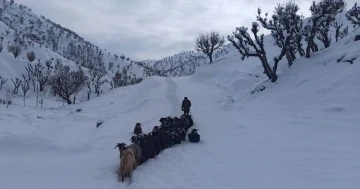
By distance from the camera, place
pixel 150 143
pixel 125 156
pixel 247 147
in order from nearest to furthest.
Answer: pixel 125 156
pixel 150 143
pixel 247 147

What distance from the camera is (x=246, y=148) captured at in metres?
11.6

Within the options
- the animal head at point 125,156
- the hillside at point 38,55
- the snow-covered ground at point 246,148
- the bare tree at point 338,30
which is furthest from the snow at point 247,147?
the hillside at point 38,55

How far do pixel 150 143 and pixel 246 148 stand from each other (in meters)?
3.84

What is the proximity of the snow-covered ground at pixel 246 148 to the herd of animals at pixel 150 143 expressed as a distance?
301 millimetres

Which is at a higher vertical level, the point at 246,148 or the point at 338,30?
the point at 338,30

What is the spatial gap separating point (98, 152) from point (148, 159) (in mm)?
2754

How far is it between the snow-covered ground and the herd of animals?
30cm

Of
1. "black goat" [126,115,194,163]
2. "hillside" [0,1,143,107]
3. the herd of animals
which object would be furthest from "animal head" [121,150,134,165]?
"hillside" [0,1,143,107]

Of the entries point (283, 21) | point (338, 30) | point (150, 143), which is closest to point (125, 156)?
point (150, 143)

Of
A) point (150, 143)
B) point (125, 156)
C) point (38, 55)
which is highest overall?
point (38, 55)

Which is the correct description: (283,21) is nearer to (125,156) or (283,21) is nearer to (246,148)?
(246,148)

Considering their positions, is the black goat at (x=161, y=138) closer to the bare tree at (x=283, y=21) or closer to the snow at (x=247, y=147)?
the snow at (x=247, y=147)

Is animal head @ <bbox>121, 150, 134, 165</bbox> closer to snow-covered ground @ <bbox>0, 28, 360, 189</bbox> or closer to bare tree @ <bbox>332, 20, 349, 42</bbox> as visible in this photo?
snow-covered ground @ <bbox>0, 28, 360, 189</bbox>

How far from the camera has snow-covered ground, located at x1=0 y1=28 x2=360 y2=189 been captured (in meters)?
8.10
